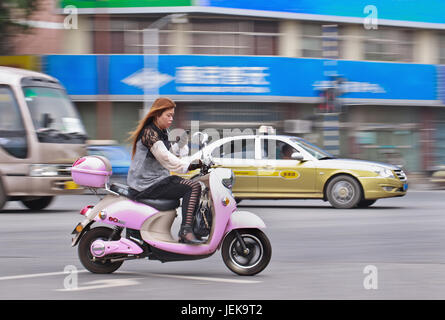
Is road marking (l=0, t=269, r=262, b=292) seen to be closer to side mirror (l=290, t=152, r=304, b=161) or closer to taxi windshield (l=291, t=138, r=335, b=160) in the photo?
side mirror (l=290, t=152, r=304, b=161)

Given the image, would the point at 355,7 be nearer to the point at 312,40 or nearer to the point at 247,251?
the point at 312,40

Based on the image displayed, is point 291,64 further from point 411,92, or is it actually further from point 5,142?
point 5,142

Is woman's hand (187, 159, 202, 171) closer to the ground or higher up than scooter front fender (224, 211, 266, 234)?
higher up

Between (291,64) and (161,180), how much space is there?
70.8 feet

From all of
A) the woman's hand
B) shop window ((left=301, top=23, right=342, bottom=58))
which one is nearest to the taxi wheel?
the woman's hand

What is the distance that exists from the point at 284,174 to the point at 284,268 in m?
7.73

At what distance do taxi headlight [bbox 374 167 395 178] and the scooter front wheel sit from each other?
334 inches

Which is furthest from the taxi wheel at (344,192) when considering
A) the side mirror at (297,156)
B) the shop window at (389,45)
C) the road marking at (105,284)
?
the shop window at (389,45)

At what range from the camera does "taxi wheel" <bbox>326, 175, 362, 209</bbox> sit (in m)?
15.4

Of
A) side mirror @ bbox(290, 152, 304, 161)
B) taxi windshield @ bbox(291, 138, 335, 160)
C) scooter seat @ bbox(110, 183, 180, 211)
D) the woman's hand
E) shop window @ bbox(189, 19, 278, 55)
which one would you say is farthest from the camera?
shop window @ bbox(189, 19, 278, 55)

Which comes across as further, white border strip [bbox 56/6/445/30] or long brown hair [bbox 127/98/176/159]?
white border strip [bbox 56/6/445/30]

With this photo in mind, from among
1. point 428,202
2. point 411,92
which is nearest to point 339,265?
point 428,202

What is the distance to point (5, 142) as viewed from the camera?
1430 centimetres
